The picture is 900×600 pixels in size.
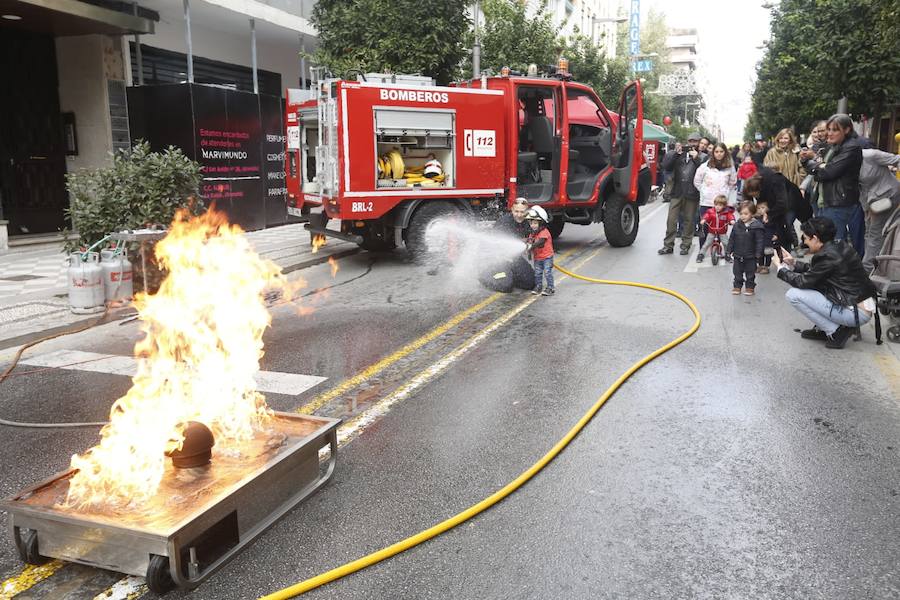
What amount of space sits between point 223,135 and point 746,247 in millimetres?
10382

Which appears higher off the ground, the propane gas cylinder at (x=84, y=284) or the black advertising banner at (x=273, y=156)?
the black advertising banner at (x=273, y=156)

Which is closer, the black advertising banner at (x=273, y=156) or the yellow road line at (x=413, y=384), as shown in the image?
the yellow road line at (x=413, y=384)

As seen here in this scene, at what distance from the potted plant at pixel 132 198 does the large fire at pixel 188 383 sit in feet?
11.4

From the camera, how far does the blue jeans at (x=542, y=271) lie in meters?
9.42

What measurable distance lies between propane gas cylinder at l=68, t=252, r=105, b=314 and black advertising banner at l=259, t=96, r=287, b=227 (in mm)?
8092

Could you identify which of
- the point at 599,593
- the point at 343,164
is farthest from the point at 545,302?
the point at 599,593

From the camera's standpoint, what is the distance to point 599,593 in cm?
299

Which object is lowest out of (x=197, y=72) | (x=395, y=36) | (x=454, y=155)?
(x=454, y=155)

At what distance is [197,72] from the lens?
17.8 metres

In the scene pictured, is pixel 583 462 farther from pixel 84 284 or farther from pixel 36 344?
pixel 84 284

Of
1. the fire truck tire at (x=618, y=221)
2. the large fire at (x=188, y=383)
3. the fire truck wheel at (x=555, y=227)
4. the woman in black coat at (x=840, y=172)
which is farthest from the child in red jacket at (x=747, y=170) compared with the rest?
the large fire at (x=188, y=383)

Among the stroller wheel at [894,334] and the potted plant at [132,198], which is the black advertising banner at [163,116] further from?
the stroller wheel at [894,334]

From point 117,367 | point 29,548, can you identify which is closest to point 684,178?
point 117,367

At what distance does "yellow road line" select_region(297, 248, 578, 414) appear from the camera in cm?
527
